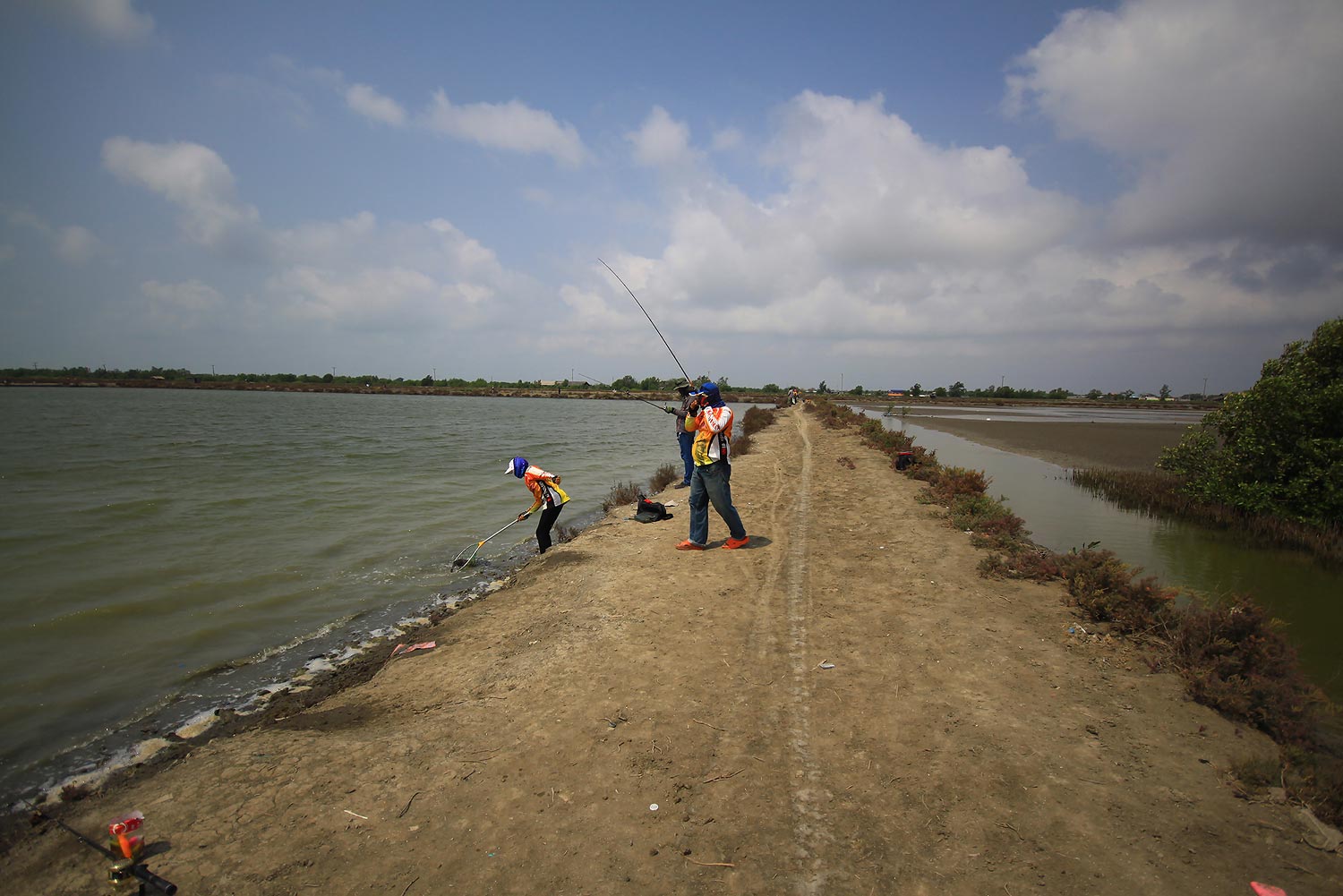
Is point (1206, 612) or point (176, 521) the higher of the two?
point (1206, 612)

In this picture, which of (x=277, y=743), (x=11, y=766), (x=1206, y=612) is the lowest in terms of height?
(x=11, y=766)

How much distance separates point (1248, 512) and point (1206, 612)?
36.1 ft

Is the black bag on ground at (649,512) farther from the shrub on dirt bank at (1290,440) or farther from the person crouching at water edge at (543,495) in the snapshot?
the shrub on dirt bank at (1290,440)

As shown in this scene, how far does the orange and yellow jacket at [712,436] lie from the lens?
8039mm

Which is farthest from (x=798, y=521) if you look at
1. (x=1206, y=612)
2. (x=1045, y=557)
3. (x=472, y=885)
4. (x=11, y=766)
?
(x=11, y=766)

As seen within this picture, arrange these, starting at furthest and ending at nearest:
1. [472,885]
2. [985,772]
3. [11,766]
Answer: [11,766]
[985,772]
[472,885]

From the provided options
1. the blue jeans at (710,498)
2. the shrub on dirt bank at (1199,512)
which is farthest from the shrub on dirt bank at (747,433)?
the blue jeans at (710,498)

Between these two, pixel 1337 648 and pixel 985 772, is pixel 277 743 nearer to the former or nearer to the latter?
pixel 985 772

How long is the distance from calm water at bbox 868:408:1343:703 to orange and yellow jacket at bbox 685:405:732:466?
5.58 meters

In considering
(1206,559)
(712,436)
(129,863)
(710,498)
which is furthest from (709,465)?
(1206,559)

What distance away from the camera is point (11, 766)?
456cm

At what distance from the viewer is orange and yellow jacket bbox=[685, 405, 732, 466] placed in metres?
8.04

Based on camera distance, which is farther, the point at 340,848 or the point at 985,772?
the point at 985,772

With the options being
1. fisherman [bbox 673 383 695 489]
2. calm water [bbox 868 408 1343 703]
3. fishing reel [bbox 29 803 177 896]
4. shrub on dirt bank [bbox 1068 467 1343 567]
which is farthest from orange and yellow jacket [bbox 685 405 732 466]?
shrub on dirt bank [bbox 1068 467 1343 567]
